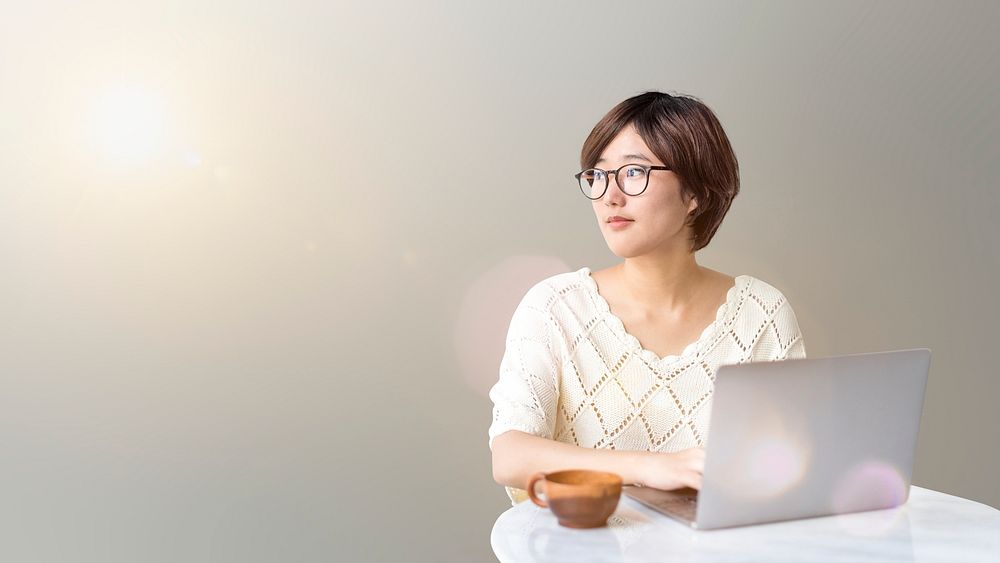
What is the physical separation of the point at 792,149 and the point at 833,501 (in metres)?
1.61

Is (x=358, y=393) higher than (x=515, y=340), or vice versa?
(x=515, y=340)

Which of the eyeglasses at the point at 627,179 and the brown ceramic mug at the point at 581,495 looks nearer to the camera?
the brown ceramic mug at the point at 581,495

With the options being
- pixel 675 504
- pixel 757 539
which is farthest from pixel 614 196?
pixel 757 539

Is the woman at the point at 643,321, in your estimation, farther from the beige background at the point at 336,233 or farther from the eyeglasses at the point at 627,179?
the beige background at the point at 336,233

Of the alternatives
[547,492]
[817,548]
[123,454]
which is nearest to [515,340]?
[547,492]

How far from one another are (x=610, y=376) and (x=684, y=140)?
0.49 meters

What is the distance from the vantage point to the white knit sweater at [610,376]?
1734mm

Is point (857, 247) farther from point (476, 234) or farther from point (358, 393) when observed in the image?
point (358, 393)

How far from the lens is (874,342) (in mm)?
2699

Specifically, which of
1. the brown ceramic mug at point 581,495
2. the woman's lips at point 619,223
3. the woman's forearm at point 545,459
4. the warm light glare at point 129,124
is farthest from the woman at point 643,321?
the warm light glare at point 129,124

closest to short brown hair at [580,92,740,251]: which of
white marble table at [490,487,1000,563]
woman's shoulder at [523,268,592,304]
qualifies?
woman's shoulder at [523,268,592,304]

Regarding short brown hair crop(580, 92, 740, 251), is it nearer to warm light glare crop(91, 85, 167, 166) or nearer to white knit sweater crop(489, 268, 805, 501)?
white knit sweater crop(489, 268, 805, 501)

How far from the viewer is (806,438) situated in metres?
1.14

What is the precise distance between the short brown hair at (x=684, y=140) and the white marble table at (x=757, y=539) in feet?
2.40
